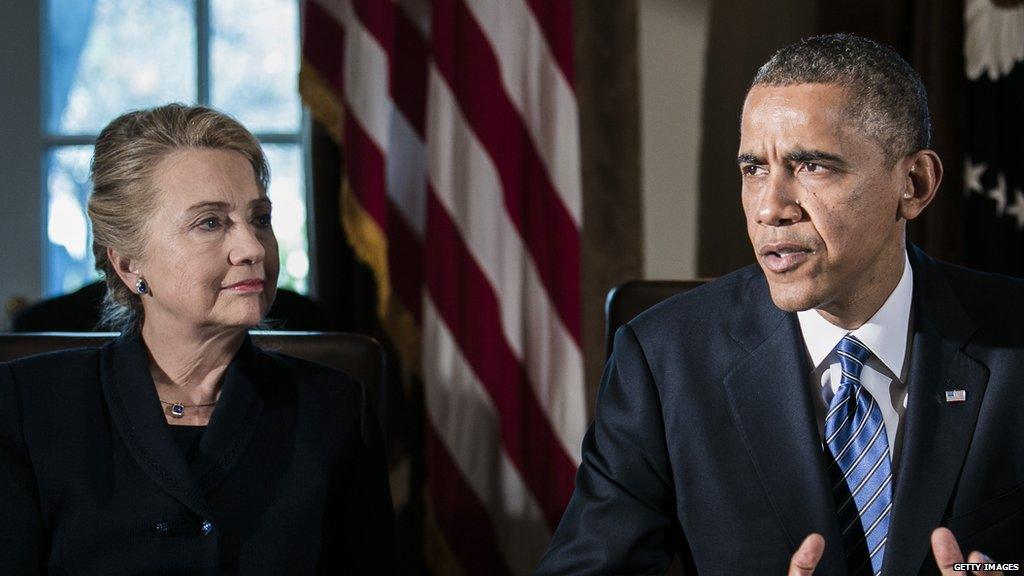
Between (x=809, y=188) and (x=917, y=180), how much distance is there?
0.62 feet

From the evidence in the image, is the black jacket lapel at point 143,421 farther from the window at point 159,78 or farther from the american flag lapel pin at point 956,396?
the window at point 159,78

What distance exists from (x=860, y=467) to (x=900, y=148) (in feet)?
1.43

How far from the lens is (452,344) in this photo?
134 inches

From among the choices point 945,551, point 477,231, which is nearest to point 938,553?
point 945,551

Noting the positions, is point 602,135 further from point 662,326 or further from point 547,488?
point 662,326

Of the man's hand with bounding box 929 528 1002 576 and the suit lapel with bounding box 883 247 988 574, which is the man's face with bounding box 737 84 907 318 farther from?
the man's hand with bounding box 929 528 1002 576

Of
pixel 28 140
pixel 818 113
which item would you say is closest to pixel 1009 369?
pixel 818 113

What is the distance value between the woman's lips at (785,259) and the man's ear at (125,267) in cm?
100

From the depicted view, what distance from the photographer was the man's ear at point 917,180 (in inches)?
62.7

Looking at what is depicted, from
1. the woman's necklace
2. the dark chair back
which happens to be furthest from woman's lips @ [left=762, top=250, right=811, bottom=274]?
the woman's necklace

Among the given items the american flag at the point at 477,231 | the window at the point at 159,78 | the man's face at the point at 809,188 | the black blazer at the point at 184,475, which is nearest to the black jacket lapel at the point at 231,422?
the black blazer at the point at 184,475

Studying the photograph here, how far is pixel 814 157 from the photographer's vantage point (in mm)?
1518

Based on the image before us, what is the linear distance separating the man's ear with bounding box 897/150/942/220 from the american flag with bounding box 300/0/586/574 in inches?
72.4

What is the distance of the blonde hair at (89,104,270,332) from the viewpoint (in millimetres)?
1820
